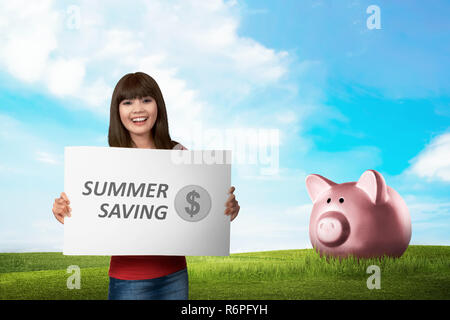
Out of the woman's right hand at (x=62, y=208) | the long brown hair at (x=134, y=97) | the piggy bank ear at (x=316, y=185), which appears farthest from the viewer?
the piggy bank ear at (x=316, y=185)

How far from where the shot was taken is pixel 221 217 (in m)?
2.44

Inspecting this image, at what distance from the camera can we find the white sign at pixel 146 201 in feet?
7.87

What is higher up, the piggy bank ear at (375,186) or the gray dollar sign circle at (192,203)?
the piggy bank ear at (375,186)

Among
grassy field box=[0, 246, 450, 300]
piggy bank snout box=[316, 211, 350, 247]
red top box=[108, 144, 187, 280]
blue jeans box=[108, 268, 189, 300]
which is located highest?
piggy bank snout box=[316, 211, 350, 247]

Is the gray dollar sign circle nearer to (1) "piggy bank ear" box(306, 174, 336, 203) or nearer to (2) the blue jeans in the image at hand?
(2) the blue jeans

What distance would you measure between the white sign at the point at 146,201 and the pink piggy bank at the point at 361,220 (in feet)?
12.1

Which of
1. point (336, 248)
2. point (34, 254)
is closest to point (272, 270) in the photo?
point (336, 248)

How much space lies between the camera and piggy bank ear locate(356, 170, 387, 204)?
5.88 metres

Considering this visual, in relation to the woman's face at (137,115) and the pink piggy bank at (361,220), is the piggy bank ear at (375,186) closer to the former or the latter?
the pink piggy bank at (361,220)

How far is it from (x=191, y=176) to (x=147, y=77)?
68cm

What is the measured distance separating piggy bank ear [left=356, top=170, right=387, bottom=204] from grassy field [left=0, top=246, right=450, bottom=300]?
87 centimetres

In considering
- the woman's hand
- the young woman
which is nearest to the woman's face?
the young woman

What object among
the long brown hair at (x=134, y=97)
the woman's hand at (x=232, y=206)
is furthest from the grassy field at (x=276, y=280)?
the long brown hair at (x=134, y=97)
